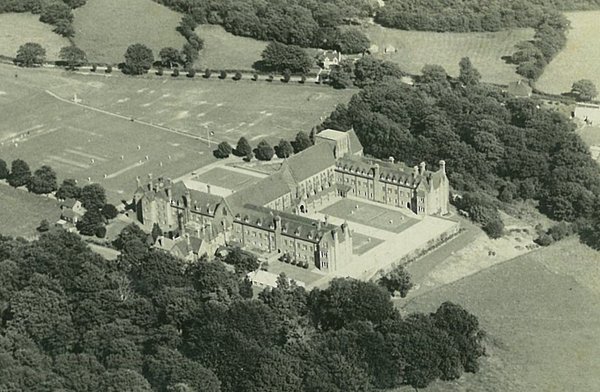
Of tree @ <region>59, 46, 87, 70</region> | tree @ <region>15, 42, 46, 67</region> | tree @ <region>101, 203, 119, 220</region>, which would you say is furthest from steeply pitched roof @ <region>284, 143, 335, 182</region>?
tree @ <region>15, 42, 46, 67</region>

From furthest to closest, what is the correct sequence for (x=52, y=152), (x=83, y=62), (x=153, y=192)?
(x=83, y=62), (x=52, y=152), (x=153, y=192)

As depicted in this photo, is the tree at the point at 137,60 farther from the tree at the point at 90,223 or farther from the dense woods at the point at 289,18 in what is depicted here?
the tree at the point at 90,223

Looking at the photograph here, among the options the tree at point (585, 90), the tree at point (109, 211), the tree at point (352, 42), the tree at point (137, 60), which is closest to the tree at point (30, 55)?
the tree at point (137, 60)

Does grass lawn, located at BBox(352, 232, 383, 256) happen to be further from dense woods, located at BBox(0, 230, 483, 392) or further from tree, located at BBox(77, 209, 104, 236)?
tree, located at BBox(77, 209, 104, 236)

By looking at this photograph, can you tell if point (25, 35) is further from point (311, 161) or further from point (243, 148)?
point (311, 161)

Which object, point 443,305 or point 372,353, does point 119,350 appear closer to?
point 372,353

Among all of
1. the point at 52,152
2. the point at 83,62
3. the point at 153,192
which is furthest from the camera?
the point at 83,62

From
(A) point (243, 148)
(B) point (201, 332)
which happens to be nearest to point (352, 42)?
(A) point (243, 148)

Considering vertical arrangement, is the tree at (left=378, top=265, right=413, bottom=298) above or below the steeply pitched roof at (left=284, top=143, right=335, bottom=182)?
below

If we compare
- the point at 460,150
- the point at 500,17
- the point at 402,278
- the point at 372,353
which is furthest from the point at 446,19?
the point at 372,353
